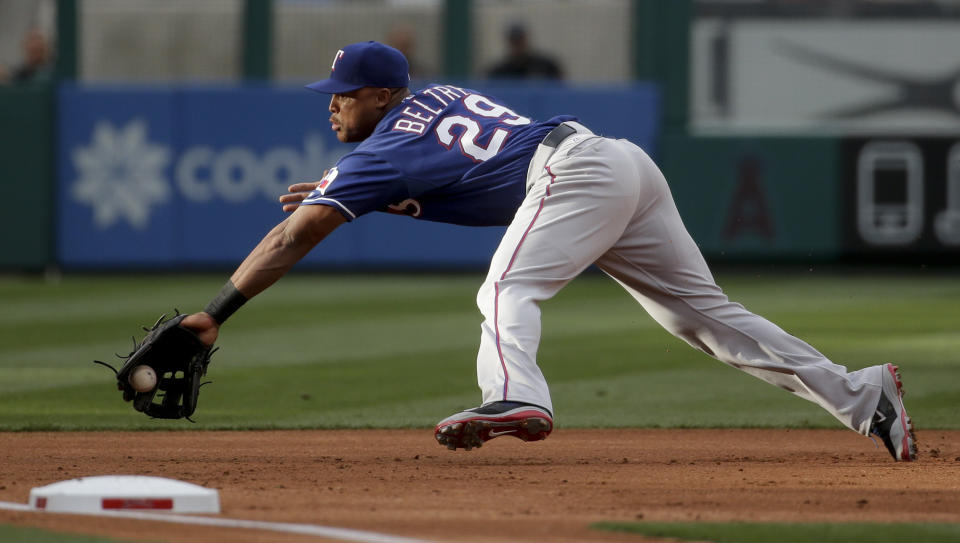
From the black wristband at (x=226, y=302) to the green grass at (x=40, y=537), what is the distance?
126 cm

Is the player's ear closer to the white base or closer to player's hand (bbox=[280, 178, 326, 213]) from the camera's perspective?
player's hand (bbox=[280, 178, 326, 213])

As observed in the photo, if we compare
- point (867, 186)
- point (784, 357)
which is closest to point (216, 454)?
point (784, 357)

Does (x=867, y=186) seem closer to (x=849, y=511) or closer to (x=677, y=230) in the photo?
(x=677, y=230)

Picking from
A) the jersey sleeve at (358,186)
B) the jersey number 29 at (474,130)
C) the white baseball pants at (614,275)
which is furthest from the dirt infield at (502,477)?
the jersey number 29 at (474,130)

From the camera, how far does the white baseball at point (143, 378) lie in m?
5.21

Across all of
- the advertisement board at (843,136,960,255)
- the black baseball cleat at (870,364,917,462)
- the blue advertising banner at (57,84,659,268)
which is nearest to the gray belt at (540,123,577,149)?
the black baseball cleat at (870,364,917,462)

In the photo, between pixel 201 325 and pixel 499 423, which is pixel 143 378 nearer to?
pixel 201 325

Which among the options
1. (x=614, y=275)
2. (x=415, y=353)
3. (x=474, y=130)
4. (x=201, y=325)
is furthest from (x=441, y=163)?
(x=415, y=353)

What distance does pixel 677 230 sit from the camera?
5.36m

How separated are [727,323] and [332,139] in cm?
1008

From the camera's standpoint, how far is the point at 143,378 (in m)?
5.21

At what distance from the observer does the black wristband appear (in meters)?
5.08

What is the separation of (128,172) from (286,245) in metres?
10.4

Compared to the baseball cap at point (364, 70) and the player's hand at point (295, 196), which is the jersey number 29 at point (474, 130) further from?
the player's hand at point (295, 196)
